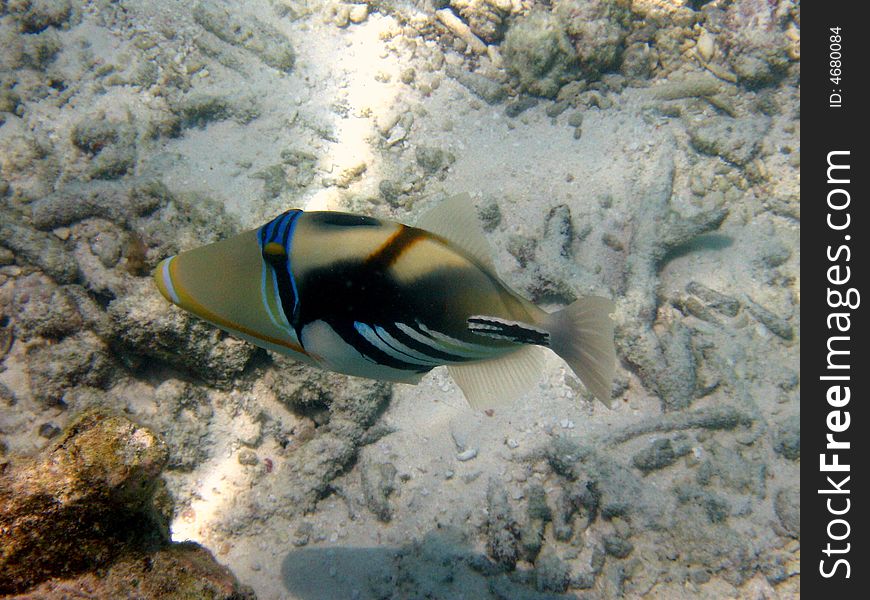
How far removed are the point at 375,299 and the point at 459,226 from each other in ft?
1.32

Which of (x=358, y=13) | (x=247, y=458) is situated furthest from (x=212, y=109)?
(x=247, y=458)

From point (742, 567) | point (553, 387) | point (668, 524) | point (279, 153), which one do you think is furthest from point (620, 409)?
point (279, 153)

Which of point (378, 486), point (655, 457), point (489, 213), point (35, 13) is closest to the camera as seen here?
point (378, 486)

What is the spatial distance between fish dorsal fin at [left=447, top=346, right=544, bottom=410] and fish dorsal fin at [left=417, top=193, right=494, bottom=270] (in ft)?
0.97

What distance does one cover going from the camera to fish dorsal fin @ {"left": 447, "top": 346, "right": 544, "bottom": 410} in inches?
56.4

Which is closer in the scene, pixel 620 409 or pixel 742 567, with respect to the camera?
pixel 742 567

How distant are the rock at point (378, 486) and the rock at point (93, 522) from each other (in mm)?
1211

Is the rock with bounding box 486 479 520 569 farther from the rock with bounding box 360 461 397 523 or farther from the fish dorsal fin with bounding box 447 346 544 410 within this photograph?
the fish dorsal fin with bounding box 447 346 544 410

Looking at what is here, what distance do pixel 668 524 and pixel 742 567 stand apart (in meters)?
0.54

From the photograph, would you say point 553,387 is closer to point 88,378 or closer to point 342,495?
point 342,495

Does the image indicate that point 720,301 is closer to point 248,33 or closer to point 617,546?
point 617,546

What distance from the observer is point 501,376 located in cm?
144
